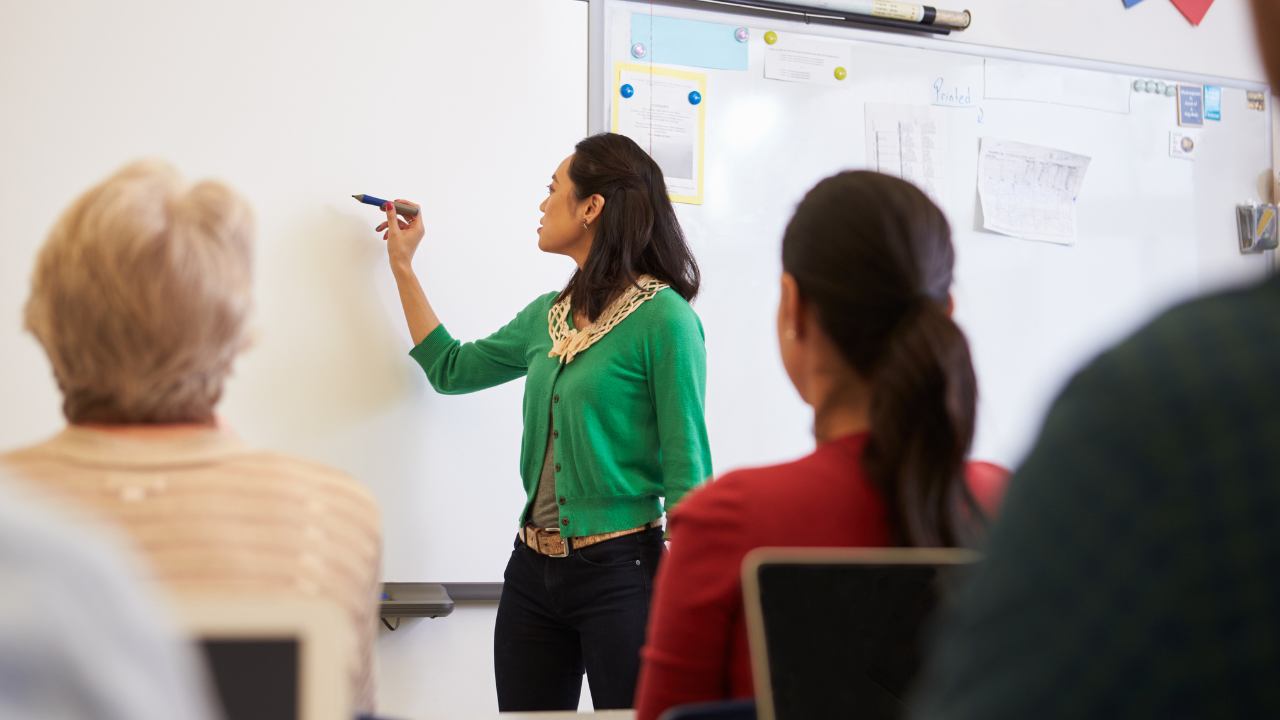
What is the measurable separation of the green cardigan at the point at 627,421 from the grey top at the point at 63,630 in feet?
4.35

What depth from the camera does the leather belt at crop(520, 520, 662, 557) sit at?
1.63 m

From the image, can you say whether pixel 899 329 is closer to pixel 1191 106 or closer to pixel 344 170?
pixel 344 170

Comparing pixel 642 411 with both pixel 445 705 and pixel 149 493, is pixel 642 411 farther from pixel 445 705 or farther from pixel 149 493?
pixel 149 493

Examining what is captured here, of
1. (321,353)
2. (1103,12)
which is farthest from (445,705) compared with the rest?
(1103,12)

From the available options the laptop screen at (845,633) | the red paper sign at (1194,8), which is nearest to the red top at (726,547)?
the laptop screen at (845,633)

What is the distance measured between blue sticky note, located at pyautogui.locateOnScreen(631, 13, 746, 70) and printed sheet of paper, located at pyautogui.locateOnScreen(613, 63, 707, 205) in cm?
4

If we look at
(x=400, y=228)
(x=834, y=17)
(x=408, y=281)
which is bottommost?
(x=408, y=281)

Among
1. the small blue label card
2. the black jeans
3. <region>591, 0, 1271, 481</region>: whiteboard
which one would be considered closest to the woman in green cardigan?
the black jeans

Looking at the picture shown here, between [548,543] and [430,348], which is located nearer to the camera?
[548,543]

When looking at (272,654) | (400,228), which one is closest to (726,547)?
(272,654)

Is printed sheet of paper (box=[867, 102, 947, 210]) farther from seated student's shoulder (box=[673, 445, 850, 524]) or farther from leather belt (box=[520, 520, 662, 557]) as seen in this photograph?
seated student's shoulder (box=[673, 445, 850, 524])

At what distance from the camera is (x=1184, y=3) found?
273 centimetres

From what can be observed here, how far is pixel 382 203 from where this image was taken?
1.92 meters

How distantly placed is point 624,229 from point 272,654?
1.33 m
